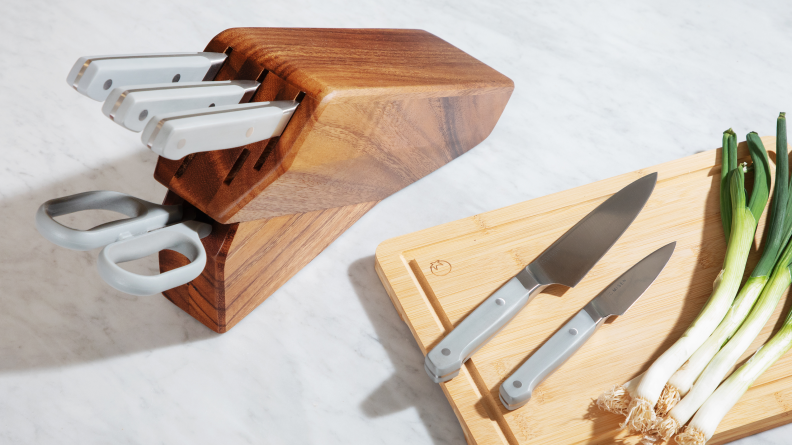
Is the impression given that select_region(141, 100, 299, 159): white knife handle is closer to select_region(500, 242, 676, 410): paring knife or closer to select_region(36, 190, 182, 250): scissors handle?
select_region(36, 190, 182, 250): scissors handle

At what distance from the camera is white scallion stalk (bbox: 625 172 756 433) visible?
2.19 ft

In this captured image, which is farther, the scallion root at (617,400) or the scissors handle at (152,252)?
the scallion root at (617,400)

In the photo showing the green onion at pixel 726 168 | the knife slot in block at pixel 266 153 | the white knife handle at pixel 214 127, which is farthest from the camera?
the green onion at pixel 726 168

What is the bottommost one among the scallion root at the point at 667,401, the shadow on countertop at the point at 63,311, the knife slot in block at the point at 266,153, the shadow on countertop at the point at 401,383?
the shadow on countertop at the point at 63,311

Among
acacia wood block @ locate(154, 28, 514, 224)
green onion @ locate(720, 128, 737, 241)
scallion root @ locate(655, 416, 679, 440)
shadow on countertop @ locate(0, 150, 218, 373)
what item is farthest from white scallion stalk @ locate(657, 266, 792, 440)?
shadow on countertop @ locate(0, 150, 218, 373)

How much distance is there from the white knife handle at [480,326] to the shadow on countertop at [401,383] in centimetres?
7

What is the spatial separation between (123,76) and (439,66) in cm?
51

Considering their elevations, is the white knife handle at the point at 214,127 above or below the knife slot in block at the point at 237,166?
above

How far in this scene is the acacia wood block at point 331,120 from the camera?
64 centimetres

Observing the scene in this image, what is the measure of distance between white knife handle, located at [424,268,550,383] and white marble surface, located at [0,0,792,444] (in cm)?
10

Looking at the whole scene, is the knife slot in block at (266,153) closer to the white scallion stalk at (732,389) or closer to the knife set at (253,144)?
the knife set at (253,144)

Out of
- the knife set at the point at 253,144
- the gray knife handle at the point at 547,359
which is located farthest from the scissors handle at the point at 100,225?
the gray knife handle at the point at 547,359

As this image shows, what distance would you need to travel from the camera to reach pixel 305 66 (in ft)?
2.15

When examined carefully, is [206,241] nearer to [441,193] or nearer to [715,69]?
[441,193]
